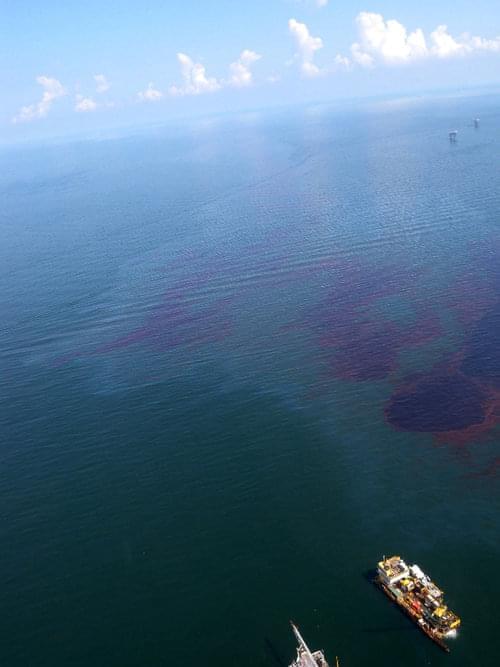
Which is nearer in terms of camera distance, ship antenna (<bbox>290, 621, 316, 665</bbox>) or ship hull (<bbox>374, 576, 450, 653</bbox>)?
ship antenna (<bbox>290, 621, 316, 665</bbox>)

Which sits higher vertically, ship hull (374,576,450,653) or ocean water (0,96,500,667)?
ocean water (0,96,500,667)

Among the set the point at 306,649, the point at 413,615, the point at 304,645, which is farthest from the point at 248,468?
the point at 306,649

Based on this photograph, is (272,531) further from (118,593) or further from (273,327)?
(273,327)

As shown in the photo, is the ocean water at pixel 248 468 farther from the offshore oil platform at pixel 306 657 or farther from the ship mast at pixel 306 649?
the ship mast at pixel 306 649

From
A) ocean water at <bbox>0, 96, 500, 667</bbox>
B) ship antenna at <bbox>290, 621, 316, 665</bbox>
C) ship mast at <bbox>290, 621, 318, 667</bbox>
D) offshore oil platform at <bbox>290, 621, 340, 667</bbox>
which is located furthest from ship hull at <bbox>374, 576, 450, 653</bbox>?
ship mast at <bbox>290, 621, 318, 667</bbox>

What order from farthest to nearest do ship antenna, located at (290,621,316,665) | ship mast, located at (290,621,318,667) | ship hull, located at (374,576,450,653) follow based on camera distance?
1. ship hull, located at (374,576,450,653)
2. ship antenna, located at (290,621,316,665)
3. ship mast, located at (290,621,318,667)

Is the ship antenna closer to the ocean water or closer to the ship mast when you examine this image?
the ship mast
